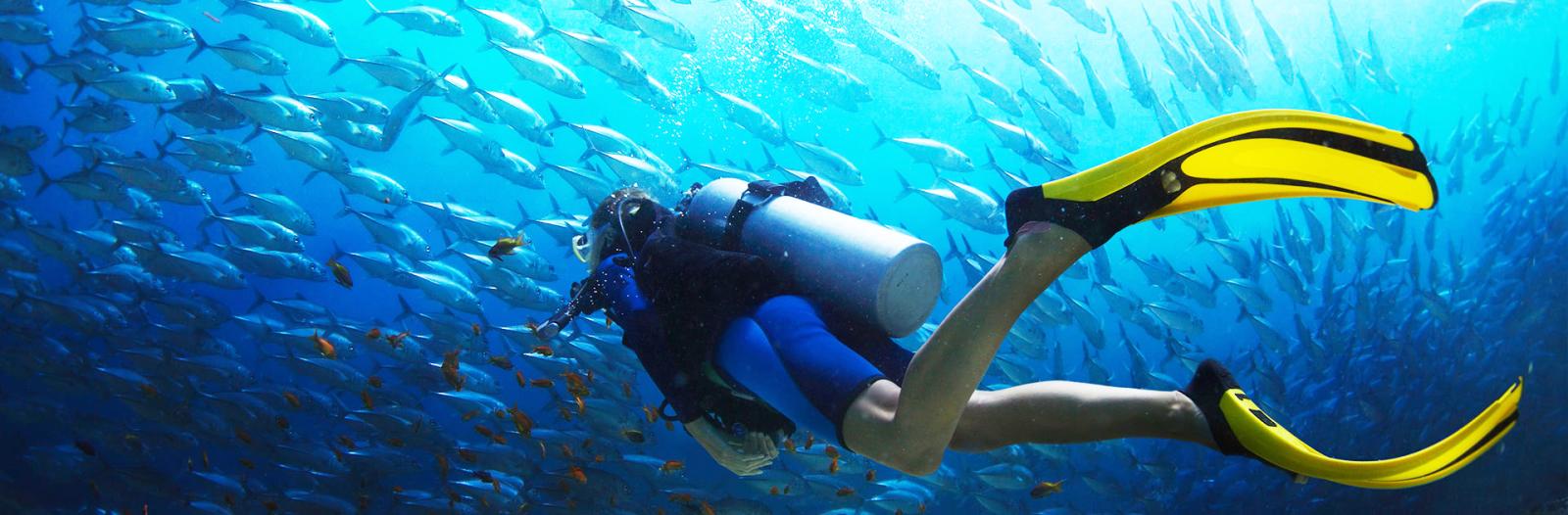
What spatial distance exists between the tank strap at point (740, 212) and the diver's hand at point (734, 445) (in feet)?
2.02

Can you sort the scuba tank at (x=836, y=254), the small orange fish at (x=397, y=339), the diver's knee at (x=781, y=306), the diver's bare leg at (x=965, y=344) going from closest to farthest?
the diver's bare leg at (x=965, y=344)
the diver's knee at (x=781, y=306)
the scuba tank at (x=836, y=254)
the small orange fish at (x=397, y=339)

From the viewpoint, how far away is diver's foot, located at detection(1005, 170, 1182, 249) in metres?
1.51

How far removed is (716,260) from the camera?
2.12 metres

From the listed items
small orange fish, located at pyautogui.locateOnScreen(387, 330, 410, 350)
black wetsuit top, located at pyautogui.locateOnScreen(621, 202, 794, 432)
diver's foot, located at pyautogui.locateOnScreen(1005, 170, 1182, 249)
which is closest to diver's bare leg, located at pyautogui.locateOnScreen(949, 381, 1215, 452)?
diver's foot, located at pyautogui.locateOnScreen(1005, 170, 1182, 249)

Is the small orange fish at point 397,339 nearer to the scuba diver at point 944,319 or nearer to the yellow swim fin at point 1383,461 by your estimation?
the scuba diver at point 944,319

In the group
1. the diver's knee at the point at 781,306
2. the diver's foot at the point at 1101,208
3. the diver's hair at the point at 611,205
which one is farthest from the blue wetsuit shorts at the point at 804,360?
the diver's hair at the point at 611,205

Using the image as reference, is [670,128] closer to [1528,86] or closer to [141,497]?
[141,497]

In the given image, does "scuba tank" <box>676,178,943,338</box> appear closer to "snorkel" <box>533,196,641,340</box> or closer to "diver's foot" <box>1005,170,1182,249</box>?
"snorkel" <box>533,196,641,340</box>

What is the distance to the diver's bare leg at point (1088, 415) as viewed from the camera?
5.78 ft

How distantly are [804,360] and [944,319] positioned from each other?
0.53 meters

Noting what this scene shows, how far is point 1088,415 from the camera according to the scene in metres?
1.77

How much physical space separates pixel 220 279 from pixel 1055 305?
942 cm

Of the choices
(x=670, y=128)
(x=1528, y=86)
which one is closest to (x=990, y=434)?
(x=670, y=128)

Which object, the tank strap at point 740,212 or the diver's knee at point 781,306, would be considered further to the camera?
the tank strap at point 740,212
